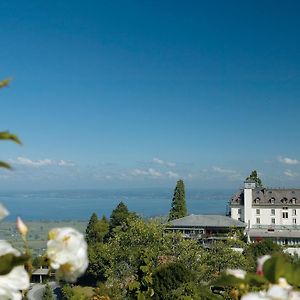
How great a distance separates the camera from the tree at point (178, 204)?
41.3 m

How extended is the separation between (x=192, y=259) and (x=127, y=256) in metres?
3.86

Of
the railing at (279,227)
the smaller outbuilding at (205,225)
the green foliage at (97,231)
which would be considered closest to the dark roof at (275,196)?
the railing at (279,227)

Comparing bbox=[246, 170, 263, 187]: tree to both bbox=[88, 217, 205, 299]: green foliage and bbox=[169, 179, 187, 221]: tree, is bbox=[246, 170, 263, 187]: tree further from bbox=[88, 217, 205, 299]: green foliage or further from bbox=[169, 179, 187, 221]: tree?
bbox=[88, 217, 205, 299]: green foliage

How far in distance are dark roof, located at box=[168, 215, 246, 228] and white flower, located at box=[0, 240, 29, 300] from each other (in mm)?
37284

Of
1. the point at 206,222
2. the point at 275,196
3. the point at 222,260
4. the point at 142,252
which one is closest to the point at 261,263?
the point at 142,252

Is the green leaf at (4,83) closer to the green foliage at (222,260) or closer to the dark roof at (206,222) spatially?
the green foliage at (222,260)

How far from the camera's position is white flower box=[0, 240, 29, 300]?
2.65 ft

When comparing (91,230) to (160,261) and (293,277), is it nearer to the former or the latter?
(160,261)

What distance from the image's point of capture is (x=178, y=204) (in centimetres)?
4312

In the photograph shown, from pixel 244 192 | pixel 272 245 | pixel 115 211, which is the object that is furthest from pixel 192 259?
pixel 244 192

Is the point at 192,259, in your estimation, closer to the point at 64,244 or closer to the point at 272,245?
the point at 272,245

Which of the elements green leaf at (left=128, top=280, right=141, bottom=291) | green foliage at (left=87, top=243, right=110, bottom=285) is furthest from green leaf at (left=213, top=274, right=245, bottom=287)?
green foliage at (left=87, top=243, right=110, bottom=285)

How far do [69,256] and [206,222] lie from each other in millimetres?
40091

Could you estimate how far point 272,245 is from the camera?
28578mm
